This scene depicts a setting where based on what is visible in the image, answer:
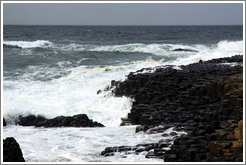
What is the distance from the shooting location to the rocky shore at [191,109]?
23.5 ft

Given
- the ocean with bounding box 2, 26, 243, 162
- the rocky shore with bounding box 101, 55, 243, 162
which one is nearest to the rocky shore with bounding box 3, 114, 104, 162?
the ocean with bounding box 2, 26, 243, 162

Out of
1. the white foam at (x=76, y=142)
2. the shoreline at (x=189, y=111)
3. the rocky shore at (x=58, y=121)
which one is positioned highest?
the shoreline at (x=189, y=111)

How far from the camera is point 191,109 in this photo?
10617 millimetres

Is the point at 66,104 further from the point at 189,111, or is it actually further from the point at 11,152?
the point at 11,152

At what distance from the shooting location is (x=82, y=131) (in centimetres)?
979

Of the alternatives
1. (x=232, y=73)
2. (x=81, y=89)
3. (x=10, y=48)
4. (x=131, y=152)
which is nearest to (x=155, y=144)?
(x=131, y=152)

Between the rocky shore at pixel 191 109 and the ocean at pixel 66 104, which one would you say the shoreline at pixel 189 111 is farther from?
the ocean at pixel 66 104

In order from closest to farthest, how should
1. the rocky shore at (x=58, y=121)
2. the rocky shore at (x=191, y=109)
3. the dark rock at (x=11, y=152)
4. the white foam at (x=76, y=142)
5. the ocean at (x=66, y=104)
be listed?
the dark rock at (x=11, y=152), the rocky shore at (x=191, y=109), the white foam at (x=76, y=142), the ocean at (x=66, y=104), the rocky shore at (x=58, y=121)

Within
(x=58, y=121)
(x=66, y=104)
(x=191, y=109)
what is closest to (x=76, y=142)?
(x=58, y=121)

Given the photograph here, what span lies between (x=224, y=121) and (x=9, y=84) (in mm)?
9954

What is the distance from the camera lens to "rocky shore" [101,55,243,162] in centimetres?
717

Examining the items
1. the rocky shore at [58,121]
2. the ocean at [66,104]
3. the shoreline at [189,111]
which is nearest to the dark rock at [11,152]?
the ocean at [66,104]

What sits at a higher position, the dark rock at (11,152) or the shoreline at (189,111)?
the shoreline at (189,111)

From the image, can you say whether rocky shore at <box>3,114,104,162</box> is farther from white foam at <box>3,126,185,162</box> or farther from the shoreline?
white foam at <box>3,126,185,162</box>
